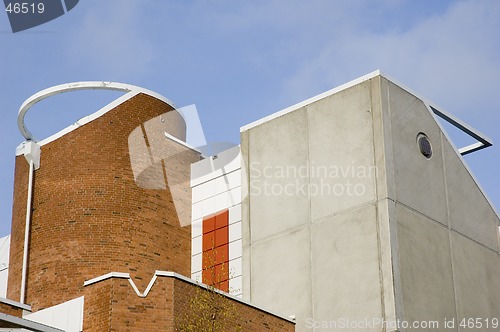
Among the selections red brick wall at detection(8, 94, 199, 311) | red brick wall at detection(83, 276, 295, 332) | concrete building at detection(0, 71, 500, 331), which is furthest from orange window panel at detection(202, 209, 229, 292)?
red brick wall at detection(83, 276, 295, 332)

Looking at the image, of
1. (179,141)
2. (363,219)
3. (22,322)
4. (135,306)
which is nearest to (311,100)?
(363,219)

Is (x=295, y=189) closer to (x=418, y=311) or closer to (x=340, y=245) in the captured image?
(x=340, y=245)

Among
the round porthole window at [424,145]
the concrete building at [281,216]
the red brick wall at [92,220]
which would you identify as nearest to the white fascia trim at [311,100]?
the concrete building at [281,216]

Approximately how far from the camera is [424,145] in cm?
2730

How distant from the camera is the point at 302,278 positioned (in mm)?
26344

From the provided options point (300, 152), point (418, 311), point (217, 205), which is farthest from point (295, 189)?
point (418, 311)

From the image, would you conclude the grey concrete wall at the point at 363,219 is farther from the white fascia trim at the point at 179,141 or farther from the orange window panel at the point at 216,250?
the white fascia trim at the point at 179,141

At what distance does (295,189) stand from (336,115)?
2249 mm

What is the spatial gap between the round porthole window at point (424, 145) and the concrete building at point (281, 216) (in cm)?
4

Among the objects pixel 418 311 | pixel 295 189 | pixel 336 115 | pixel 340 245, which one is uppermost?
pixel 336 115

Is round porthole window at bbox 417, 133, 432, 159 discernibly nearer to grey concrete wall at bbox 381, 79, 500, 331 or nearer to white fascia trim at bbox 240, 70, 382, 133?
grey concrete wall at bbox 381, 79, 500, 331

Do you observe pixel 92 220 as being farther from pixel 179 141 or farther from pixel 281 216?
pixel 281 216

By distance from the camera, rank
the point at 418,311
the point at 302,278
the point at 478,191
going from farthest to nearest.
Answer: the point at 478,191 → the point at 302,278 → the point at 418,311

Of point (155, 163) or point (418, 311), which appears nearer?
point (418, 311)
